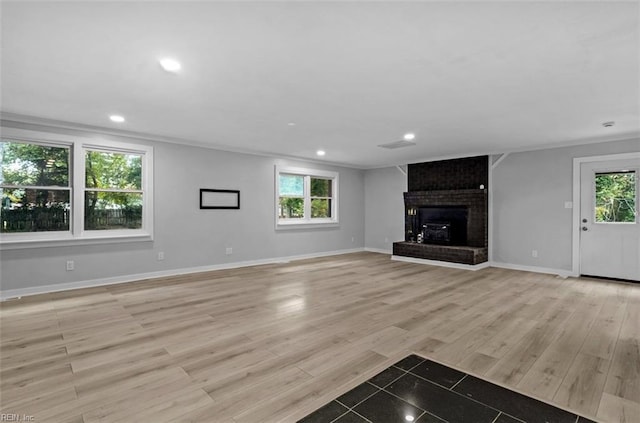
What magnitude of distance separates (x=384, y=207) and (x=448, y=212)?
179 cm

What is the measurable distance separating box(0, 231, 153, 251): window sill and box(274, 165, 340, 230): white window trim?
2684 mm

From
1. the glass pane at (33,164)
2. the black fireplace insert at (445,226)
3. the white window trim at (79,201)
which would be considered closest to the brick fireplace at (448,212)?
the black fireplace insert at (445,226)

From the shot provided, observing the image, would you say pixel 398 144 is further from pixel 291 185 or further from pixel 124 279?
pixel 124 279

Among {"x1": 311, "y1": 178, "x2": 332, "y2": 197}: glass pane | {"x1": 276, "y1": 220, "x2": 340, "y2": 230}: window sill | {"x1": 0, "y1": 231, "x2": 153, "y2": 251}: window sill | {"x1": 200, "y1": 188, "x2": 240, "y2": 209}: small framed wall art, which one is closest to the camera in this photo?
{"x1": 0, "y1": 231, "x2": 153, "y2": 251}: window sill

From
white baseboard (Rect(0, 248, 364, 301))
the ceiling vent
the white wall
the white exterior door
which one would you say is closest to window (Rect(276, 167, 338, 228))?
the white wall

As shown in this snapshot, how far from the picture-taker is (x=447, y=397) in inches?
76.7

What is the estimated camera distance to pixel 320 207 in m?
8.02

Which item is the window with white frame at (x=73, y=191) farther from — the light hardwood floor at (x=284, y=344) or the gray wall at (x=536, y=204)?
the gray wall at (x=536, y=204)

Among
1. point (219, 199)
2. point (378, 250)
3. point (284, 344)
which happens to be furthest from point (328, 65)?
point (378, 250)

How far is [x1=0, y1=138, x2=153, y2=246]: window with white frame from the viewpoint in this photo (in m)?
4.18

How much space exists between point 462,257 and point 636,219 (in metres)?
2.63

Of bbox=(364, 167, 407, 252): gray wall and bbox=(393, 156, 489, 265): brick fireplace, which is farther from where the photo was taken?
bbox=(364, 167, 407, 252): gray wall

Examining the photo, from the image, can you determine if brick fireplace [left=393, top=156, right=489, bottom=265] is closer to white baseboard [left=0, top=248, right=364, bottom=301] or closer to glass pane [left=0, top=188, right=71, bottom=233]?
white baseboard [left=0, top=248, right=364, bottom=301]

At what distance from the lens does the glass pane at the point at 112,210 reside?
4.75 m
